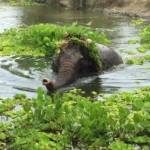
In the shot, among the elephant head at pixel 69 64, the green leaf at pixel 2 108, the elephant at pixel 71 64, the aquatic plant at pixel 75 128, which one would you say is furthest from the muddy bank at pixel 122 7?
the aquatic plant at pixel 75 128

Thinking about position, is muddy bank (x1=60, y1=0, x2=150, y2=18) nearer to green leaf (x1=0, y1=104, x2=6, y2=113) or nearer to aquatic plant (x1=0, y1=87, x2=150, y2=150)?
green leaf (x1=0, y1=104, x2=6, y2=113)

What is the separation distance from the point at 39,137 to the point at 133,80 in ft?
14.9

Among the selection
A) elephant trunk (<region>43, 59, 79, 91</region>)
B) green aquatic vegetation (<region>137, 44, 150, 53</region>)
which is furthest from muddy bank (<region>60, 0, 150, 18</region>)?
elephant trunk (<region>43, 59, 79, 91</region>)

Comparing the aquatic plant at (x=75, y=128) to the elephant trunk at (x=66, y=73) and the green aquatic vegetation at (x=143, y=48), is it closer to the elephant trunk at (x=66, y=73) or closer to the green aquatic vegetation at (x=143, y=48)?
the elephant trunk at (x=66, y=73)

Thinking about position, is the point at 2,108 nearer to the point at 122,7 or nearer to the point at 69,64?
the point at 69,64

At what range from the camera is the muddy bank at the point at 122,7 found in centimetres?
2759

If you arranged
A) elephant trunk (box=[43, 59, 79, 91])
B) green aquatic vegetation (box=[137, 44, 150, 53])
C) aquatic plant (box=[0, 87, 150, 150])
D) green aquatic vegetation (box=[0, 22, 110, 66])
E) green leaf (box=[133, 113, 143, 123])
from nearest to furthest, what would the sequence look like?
aquatic plant (box=[0, 87, 150, 150])
green leaf (box=[133, 113, 143, 123])
elephant trunk (box=[43, 59, 79, 91])
green aquatic vegetation (box=[0, 22, 110, 66])
green aquatic vegetation (box=[137, 44, 150, 53])

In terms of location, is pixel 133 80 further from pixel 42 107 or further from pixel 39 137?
pixel 39 137

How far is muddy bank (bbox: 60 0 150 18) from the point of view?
90.5 feet

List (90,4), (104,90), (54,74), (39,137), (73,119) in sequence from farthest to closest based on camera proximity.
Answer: (90,4) → (54,74) → (104,90) → (73,119) → (39,137)

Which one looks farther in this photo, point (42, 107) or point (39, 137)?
point (42, 107)

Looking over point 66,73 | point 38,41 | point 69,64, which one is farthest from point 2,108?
point 38,41

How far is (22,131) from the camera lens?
622 centimetres

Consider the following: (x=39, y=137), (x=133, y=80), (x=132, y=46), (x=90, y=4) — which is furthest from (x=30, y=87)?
(x=90, y=4)
